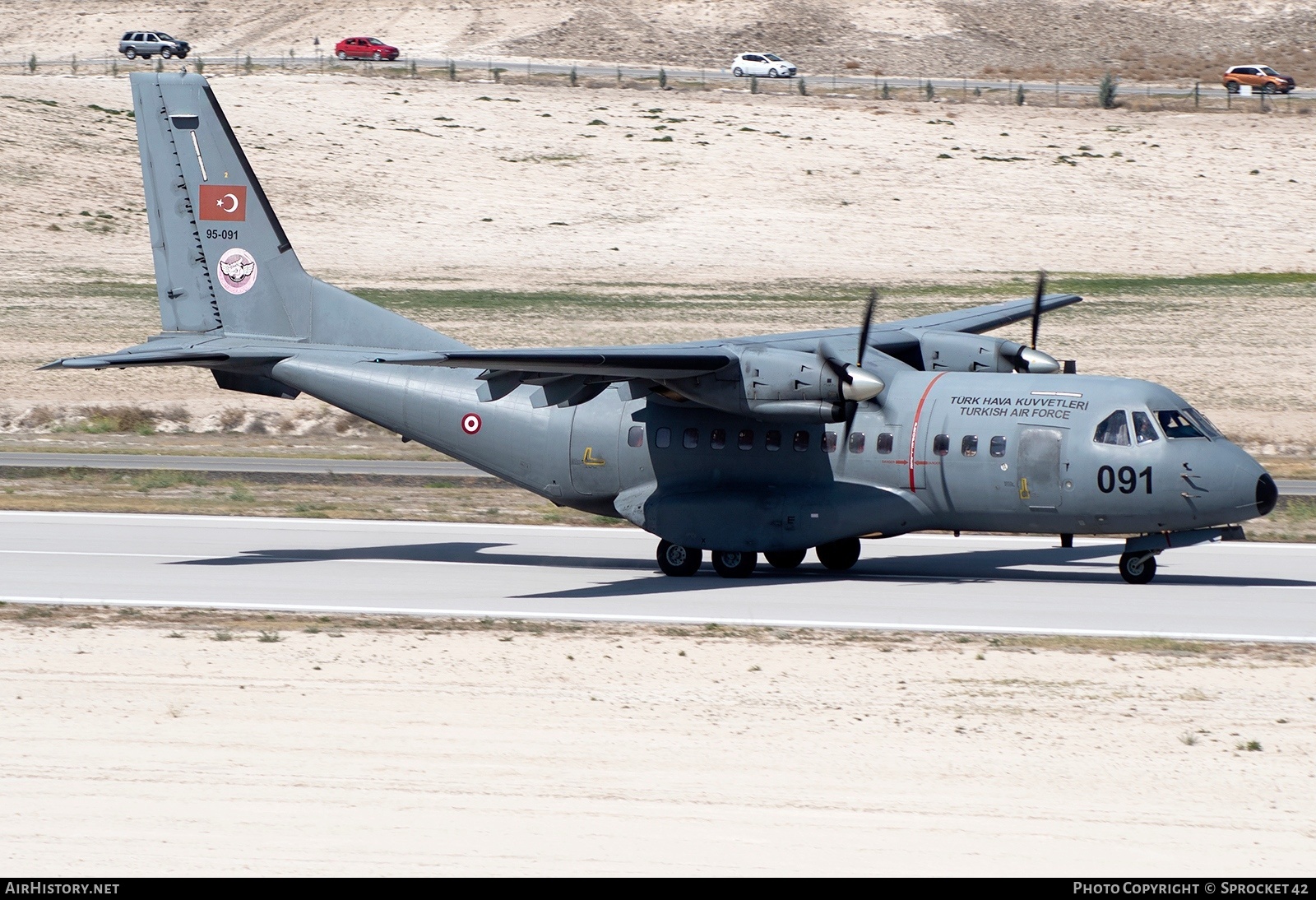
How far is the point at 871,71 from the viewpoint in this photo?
106625mm

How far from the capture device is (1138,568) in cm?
2222

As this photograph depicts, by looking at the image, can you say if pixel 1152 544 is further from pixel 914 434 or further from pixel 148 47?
pixel 148 47

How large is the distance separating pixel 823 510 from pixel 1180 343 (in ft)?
94.9

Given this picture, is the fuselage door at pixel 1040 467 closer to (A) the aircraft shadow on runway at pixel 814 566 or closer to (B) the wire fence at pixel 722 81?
(A) the aircraft shadow on runway at pixel 814 566

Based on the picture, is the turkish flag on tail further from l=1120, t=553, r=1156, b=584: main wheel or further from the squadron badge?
l=1120, t=553, r=1156, b=584: main wheel

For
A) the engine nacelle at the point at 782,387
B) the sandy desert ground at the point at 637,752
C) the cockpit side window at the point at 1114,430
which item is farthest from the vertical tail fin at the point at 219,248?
the cockpit side window at the point at 1114,430

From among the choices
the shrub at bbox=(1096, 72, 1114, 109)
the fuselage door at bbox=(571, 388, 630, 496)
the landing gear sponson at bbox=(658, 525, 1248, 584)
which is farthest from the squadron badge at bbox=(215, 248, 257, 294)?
the shrub at bbox=(1096, 72, 1114, 109)

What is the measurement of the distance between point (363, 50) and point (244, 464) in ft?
233

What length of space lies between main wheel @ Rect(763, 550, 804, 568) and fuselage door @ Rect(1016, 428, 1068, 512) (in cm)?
360

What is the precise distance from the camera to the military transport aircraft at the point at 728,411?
69.2 ft

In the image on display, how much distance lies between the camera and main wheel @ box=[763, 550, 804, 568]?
23.6 metres

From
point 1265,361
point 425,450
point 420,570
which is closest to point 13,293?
point 425,450

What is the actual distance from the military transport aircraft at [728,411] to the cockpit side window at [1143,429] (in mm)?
26
